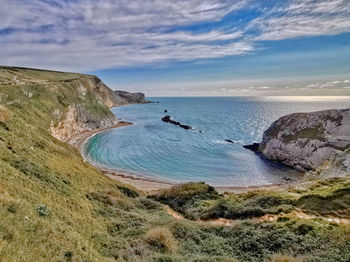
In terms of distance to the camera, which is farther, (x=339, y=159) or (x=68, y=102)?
(x=68, y=102)

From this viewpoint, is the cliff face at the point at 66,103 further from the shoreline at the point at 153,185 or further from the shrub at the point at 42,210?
the shrub at the point at 42,210

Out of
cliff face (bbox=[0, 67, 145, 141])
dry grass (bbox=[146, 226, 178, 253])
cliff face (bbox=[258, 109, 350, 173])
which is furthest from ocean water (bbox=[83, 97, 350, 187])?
dry grass (bbox=[146, 226, 178, 253])

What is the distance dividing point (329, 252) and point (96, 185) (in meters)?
16.3

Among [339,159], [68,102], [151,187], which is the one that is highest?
[68,102]

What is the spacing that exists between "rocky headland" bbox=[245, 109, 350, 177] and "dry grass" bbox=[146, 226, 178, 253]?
28.3 meters

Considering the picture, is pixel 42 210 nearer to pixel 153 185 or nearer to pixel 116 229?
pixel 116 229

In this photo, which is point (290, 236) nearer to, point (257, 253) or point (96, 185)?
point (257, 253)

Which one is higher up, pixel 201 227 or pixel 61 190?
pixel 61 190

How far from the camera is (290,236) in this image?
8820 mm

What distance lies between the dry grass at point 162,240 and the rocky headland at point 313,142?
28284mm

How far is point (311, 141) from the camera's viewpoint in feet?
131

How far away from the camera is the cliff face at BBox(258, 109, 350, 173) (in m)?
35.4

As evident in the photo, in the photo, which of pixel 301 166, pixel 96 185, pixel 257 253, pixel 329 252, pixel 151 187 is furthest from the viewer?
pixel 301 166

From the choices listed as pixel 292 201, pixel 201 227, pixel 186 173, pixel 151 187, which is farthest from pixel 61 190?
pixel 186 173
